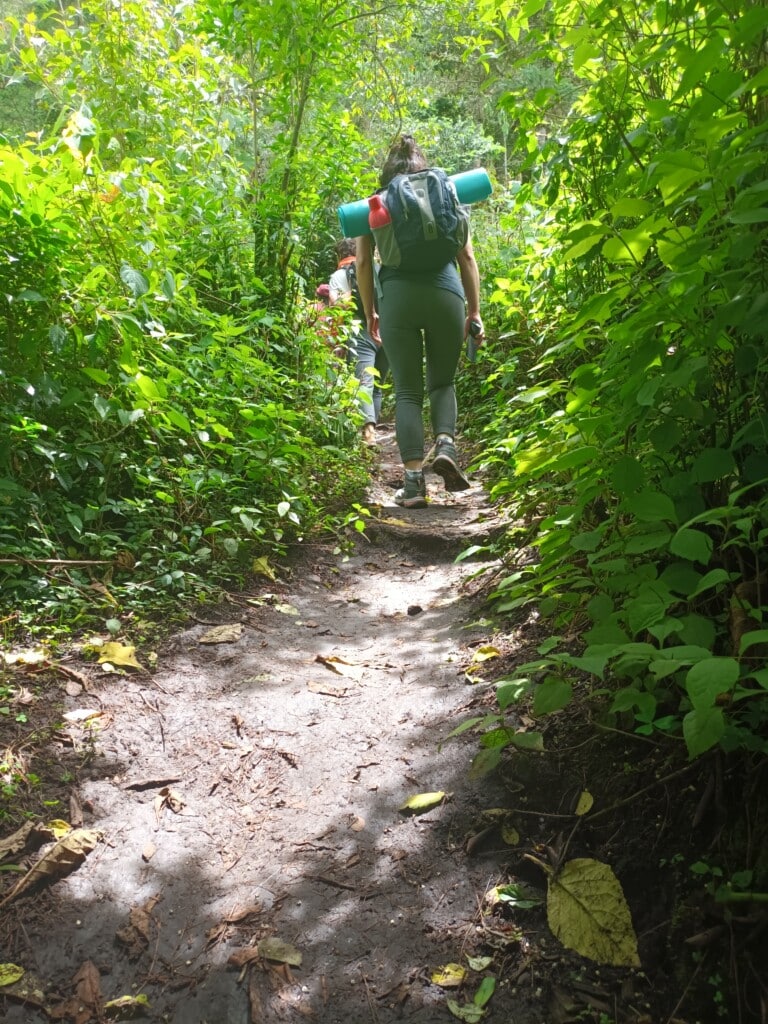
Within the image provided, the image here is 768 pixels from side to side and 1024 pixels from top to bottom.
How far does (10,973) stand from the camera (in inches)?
58.7

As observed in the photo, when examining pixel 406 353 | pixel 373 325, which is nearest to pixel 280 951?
pixel 406 353

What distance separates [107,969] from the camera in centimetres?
154

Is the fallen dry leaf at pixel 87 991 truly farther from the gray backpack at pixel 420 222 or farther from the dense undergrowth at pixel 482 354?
the gray backpack at pixel 420 222

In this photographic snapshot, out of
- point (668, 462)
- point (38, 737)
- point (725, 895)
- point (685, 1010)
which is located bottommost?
point (685, 1010)

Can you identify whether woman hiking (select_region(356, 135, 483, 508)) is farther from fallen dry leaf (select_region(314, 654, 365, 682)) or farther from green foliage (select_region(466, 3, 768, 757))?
green foliage (select_region(466, 3, 768, 757))

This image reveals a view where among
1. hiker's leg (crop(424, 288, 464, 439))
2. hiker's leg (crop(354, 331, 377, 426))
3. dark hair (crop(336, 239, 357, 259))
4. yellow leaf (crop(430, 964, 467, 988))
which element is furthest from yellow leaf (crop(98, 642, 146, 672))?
dark hair (crop(336, 239, 357, 259))

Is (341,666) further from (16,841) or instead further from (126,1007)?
(126,1007)

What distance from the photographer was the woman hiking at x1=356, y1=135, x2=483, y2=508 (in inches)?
176

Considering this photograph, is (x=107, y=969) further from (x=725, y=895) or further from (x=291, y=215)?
(x=291, y=215)

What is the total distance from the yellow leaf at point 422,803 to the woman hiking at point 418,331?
2936mm

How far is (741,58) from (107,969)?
2.78 m

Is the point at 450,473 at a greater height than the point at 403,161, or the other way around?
the point at 403,161

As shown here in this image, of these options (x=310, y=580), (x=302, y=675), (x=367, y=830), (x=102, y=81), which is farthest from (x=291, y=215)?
(x=367, y=830)

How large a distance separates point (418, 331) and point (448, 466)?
3.18 ft
